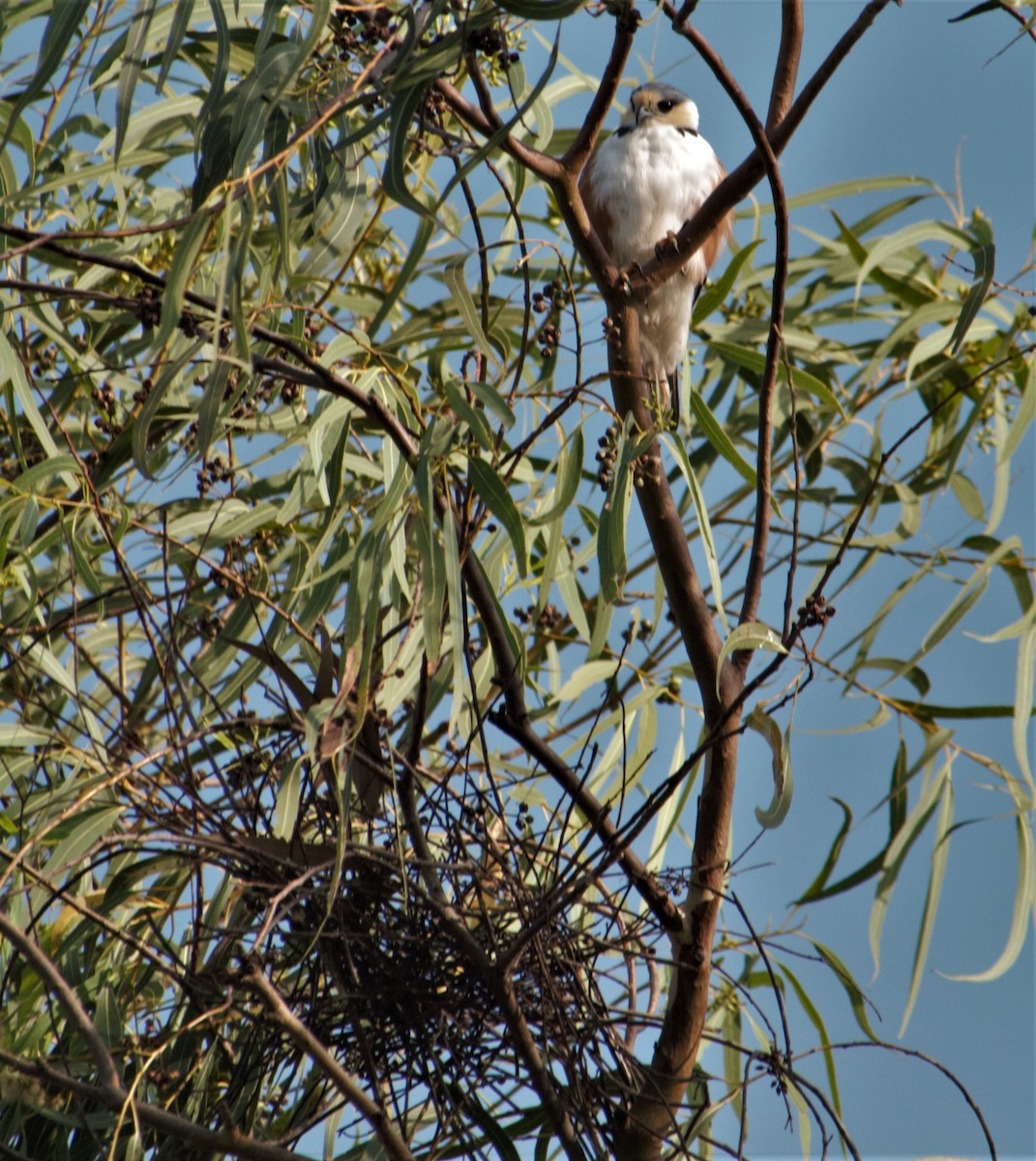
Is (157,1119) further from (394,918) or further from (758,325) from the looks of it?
(758,325)

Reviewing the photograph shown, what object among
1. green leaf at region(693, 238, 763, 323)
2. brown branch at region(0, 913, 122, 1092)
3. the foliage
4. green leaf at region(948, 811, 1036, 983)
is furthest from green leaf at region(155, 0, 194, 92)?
green leaf at region(948, 811, 1036, 983)

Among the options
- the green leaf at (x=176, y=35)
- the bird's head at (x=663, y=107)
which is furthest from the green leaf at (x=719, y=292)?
the bird's head at (x=663, y=107)

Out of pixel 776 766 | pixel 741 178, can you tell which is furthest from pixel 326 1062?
pixel 741 178

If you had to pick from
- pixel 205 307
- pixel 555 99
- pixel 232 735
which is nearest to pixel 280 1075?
pixel 232 735

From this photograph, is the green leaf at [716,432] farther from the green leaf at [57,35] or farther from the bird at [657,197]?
the bird at [657,197]

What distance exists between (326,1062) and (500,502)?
0.43m

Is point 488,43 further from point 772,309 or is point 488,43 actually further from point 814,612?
point 814,612

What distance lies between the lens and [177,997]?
1289 millimetres

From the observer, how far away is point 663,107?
2.43 metres

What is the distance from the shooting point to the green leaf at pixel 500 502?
1.11m

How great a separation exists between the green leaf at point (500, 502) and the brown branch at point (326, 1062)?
363mm

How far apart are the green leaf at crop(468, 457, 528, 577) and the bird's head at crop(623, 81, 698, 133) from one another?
4.67ft

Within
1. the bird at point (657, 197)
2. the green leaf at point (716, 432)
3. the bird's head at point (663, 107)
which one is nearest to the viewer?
the green leaf at point (716, 432)

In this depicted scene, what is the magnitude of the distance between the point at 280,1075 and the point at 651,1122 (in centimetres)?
32
